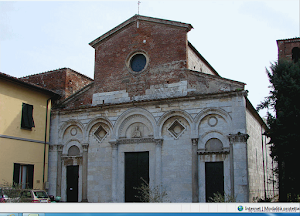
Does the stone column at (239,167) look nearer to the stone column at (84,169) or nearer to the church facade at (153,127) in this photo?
the church facade at (153,127)

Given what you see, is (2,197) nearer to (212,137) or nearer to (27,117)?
(27,117)

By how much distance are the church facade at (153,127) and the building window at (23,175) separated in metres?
1.19

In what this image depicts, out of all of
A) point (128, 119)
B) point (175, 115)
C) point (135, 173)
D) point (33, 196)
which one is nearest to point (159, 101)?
point (175, 115)

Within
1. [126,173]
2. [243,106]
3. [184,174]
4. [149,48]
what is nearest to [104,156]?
[126,173]

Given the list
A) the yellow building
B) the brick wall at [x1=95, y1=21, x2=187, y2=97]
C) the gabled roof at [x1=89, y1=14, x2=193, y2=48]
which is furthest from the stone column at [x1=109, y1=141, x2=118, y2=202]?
the gabled roof at [x1=89, y1=14, x2=193, y2=48]

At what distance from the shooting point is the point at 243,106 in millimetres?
13414

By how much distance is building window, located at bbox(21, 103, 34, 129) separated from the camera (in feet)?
51.8

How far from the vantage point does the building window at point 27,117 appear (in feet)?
51.8

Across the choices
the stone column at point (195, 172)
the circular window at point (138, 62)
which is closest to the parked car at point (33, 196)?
the stone column at point (195, 172)

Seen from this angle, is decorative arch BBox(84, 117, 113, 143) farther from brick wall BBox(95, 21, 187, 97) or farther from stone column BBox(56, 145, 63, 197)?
stone column BBox(56, 145, 63, 197)

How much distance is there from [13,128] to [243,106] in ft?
34.8

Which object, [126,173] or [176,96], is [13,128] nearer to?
[126,173]

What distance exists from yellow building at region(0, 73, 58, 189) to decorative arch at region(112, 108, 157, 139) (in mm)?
4135

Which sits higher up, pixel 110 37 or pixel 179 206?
pixel 110 37
